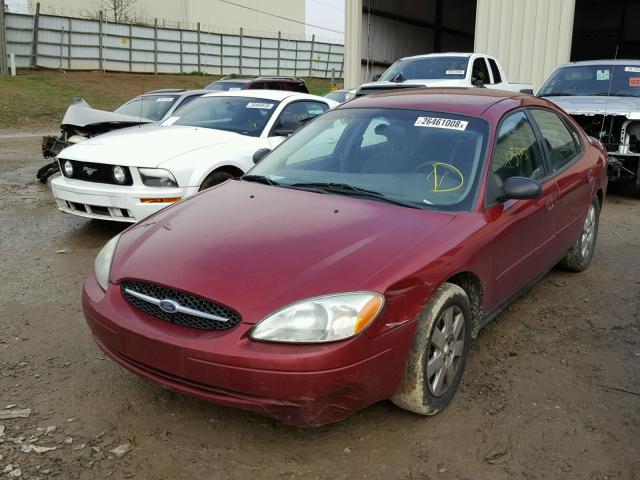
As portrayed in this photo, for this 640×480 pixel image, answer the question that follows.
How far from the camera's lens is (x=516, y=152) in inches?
154

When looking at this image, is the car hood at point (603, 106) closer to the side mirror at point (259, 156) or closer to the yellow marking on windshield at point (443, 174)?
the side mirror at point (259, 156)

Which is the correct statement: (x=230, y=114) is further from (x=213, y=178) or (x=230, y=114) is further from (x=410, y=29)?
(x=410, y=29)

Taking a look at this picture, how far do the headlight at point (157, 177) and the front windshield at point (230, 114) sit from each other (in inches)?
54.5

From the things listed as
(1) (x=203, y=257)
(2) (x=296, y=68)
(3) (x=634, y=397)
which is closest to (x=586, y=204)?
(3) (x=634, y=397)

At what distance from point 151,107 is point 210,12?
43333 mm

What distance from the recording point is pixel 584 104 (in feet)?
27.9

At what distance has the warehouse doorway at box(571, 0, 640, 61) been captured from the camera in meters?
27.1

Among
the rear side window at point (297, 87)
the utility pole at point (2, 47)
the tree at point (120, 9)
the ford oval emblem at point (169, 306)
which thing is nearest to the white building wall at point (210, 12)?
the tree at point (120, 9)

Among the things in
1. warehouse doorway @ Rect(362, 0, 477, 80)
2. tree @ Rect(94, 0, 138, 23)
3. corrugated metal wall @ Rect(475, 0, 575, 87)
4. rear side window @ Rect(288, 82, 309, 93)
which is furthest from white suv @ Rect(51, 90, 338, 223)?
tree @ Rect(94, 0, 138, 23)

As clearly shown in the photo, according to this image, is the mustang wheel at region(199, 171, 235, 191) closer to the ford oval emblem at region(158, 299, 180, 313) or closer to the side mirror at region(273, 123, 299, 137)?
the side mirror at region(273, 123, 299, 137)

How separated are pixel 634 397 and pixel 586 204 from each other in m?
2.02

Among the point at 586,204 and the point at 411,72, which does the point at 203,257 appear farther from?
the point at 411,72

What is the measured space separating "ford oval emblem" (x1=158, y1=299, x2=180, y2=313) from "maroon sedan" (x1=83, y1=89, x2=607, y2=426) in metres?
0.01

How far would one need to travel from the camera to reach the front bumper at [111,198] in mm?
5707
